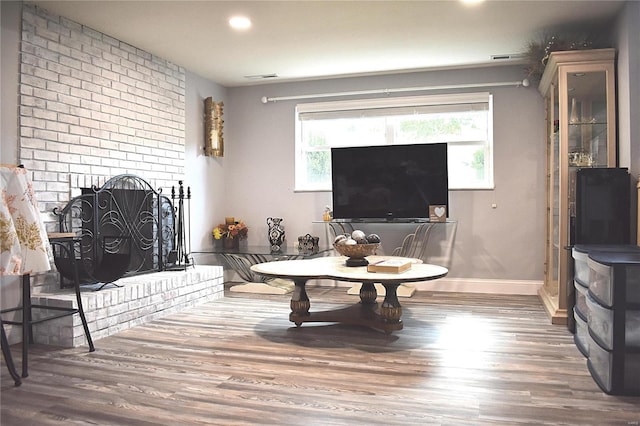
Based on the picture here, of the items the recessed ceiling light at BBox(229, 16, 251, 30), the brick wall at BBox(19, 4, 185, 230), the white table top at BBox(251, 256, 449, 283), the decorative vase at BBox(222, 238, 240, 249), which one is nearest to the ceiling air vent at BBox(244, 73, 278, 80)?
the brick wall at BBox(19, 4, 185, 230)

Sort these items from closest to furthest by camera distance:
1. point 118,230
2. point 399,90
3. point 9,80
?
point 9,80 → point 118,230 → point 399,90

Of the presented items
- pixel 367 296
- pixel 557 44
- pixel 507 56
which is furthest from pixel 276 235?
pixel 557 44

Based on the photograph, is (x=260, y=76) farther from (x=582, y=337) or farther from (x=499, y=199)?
(x=582, y=337)

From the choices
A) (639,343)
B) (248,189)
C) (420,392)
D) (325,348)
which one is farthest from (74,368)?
(248,189)

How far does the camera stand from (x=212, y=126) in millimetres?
5812

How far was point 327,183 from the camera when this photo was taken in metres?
5.98

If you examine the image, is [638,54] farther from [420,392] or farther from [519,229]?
[420,392]

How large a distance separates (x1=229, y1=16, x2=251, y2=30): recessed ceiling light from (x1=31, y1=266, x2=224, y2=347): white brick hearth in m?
2.12

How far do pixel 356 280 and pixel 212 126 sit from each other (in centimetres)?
318

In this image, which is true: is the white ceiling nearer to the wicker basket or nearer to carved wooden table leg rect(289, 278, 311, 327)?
the wicker basket

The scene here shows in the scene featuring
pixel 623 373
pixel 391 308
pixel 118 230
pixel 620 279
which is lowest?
pixel 623 373

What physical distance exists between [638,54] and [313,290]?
358cm

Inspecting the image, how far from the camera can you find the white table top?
3.30 m

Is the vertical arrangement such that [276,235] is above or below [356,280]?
above
